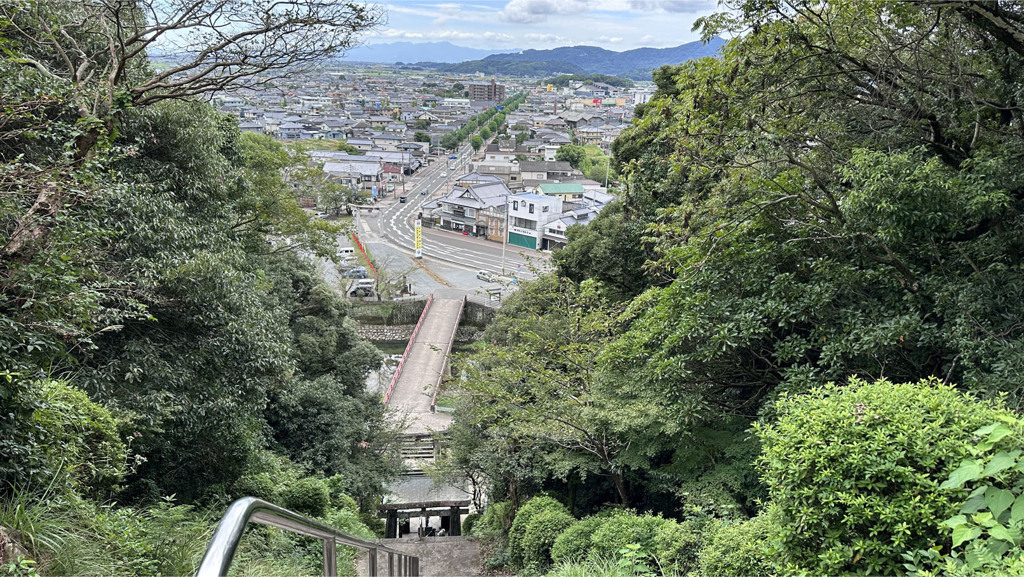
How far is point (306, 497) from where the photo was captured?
26.6 ft

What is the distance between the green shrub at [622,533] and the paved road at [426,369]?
8.86 metres

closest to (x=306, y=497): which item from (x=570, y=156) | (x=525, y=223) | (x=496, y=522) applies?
(x=496, y=522)

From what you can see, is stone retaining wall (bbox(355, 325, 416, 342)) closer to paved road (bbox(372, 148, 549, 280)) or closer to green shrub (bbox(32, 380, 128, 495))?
paved road (bbox(372, 148, 549, 280))

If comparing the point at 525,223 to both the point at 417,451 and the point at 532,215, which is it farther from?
the point at 417,451

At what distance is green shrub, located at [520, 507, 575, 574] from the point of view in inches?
327

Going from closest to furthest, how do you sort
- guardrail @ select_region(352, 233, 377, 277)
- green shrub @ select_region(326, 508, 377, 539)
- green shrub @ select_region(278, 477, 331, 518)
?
green shrub @ select_region(278, 477, 331, 518)
green shrub @ select_region(326, 508, 377, 539)
guardrail @ select_region(352, 233, 377, 277)

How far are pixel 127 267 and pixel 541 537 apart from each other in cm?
610

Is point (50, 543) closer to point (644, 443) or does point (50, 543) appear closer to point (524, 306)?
point (644, 443)

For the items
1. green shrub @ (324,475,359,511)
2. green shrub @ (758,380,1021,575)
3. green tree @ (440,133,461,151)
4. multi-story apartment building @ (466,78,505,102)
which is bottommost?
green shrub @ (324,475,359,511)

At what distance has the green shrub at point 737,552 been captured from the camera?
4.14 meters

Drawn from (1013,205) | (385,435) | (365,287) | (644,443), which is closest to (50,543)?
(644,443)

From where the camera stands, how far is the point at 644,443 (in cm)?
777

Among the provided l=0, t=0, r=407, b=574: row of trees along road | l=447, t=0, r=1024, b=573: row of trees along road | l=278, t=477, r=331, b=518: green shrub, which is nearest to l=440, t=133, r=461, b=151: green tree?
l=0, t=0, r=407, b=574: row of trees along road

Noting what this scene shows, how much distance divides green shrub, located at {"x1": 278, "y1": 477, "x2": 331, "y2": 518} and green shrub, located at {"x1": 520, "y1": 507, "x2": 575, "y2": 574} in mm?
2829
